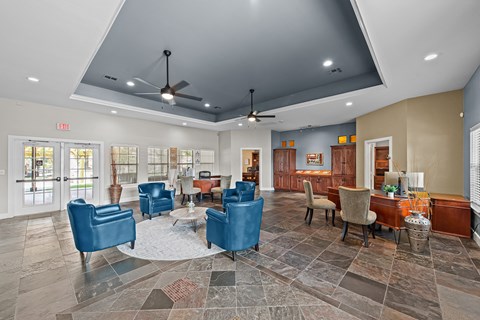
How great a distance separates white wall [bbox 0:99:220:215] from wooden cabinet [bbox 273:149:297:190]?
12.3 ft

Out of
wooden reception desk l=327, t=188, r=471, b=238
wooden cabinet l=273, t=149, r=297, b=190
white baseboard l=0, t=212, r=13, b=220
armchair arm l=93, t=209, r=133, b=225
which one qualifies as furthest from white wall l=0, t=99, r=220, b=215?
wooden reception desk l=327, t=188, r=471, b=238

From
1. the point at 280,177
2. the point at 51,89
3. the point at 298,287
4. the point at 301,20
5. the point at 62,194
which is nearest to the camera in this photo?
the point at 298,287

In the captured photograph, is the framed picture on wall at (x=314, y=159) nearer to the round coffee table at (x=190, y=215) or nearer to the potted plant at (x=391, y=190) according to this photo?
the potted plant at (x=391, y=190)

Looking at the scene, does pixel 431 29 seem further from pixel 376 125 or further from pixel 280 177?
pixel 280 177

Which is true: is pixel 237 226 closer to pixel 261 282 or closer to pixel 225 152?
pixel 261 282

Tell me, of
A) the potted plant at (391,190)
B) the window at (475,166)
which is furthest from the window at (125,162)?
the window at (475,166)

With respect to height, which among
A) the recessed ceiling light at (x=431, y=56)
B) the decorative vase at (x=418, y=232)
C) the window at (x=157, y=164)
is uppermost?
the recessed ceiling light at (x=431, y=56)

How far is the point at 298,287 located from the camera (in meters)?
2.25

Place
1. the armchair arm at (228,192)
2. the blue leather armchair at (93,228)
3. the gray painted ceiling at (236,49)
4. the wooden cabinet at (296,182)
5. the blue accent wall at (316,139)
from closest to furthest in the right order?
1. the gray painted ceiling at (236,49)
2. the blue leather armchair at (93,228)
3. the armchair arm at (228,192)
4. the blue accent wall at (316,139)
5. the wooden cabinet at (296,182)

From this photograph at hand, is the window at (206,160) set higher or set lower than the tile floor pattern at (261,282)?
higher

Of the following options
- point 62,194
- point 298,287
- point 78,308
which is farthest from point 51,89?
point 298,287

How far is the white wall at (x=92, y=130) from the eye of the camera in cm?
497

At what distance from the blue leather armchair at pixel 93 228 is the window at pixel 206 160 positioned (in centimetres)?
612

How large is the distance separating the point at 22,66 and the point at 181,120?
14.1 ft
